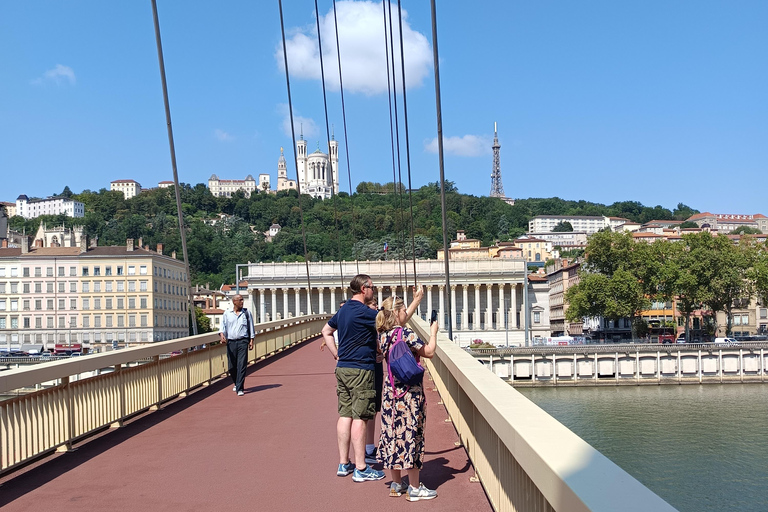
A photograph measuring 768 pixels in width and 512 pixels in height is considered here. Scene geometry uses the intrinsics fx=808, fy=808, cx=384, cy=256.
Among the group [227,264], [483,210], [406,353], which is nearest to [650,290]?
[406,353]

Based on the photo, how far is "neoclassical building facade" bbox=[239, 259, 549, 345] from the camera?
10400 centimetres

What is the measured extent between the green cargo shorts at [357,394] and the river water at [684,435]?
22.4m

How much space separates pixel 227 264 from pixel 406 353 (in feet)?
477

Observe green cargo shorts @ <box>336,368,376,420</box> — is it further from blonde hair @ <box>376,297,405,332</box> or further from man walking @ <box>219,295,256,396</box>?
man walking @ <box>219,295,256,396</box>

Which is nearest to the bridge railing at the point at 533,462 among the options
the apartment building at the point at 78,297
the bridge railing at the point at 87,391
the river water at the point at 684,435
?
the bridge railing at the point at 87,391

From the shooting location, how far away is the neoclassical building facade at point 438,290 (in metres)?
104

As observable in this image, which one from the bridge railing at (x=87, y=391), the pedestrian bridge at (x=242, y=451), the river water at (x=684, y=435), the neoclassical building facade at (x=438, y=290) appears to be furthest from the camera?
the neoclassical building facade at (x=438, y=290)

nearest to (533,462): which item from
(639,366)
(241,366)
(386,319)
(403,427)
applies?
(403,427)

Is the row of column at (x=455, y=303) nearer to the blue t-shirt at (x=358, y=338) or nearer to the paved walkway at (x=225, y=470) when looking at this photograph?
the paved walkway at (x=225, y=470)

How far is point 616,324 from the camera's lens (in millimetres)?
96688

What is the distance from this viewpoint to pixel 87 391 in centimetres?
839

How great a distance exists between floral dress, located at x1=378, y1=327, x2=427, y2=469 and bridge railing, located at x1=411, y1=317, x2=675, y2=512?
44cm

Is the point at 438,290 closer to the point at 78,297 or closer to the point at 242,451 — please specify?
the point at 78,297

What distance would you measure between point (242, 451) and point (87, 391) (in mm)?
1938
